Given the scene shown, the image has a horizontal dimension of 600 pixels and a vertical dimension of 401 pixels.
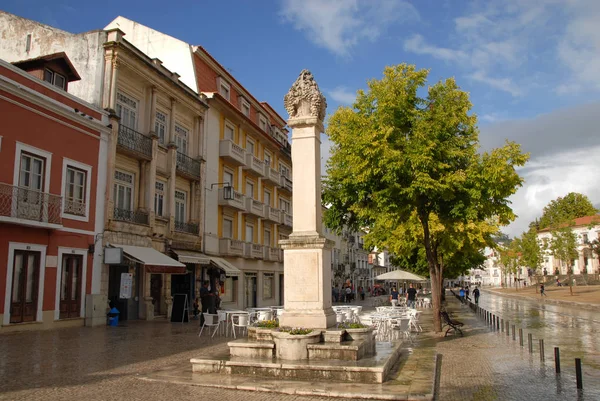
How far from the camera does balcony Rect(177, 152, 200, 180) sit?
1039 inches

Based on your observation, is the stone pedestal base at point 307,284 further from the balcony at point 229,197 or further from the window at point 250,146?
the window at point 250,146

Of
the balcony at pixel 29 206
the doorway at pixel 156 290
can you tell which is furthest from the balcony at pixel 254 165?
the balcony at pixel 29 206

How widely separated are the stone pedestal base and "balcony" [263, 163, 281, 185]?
85.7ft

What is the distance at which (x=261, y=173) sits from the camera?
35.6 m

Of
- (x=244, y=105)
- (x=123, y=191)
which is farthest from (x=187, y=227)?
(x=244, y=105)

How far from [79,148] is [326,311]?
1376cm

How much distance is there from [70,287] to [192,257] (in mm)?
7313

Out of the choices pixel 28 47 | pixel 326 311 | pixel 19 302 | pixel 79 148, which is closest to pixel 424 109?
pixel 326 311

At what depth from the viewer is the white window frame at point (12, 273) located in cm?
1605

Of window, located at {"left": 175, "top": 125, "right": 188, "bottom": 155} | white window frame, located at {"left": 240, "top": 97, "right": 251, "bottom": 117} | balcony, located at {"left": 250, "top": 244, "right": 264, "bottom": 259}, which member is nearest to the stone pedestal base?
window, located at {"left": 175, "top": 125, "right": 188, "bottom": 155}

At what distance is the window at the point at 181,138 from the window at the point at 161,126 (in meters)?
1.01

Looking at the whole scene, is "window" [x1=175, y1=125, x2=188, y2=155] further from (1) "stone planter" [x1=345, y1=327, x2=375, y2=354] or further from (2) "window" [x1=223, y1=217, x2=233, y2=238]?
(1) "stone planter" [x1=345, y1=327, x2=375, y2=354]

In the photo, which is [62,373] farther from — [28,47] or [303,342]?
[28,47]

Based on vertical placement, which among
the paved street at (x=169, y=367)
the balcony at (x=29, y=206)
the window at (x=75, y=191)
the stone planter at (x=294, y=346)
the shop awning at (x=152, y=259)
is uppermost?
the window at (x=75, y=191)
